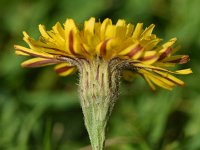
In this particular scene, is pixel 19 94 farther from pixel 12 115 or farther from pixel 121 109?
pixel 121 109

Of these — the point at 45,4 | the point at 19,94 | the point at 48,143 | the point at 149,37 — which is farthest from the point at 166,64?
the point at 45,4

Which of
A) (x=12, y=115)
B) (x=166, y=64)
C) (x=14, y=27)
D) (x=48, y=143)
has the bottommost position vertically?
(x=48, y=143)

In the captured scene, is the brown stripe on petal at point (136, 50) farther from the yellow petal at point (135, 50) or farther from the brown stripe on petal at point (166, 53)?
the brown stripe on petal at point (166, 53)

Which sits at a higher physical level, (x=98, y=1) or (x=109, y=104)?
(x=98, y=1)

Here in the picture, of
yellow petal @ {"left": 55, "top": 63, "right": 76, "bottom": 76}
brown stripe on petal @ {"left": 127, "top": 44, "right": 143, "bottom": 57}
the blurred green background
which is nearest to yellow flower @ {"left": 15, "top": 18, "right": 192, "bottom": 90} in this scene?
brown stripe on petal @ {"left": 127, "top": 44, "right": 143, "bottom": 57}

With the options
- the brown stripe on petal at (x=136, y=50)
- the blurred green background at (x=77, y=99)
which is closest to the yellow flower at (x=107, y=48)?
the brown stripe on petal at (x=136, y=50)

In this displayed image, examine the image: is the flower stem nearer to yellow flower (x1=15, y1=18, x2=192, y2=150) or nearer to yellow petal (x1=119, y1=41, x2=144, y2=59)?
yellow flower (x1=15, y1=18, x2=192, y2=150)
